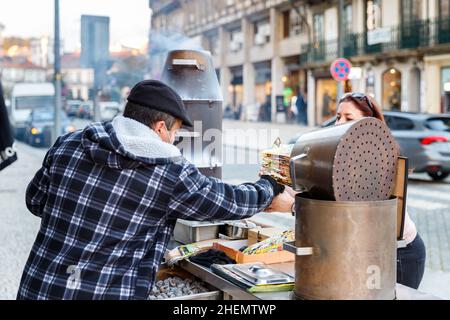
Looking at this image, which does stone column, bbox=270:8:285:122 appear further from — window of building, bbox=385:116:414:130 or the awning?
the awning

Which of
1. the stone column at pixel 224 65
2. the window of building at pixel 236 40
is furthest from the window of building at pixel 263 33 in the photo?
the stone column at pixel 224 65

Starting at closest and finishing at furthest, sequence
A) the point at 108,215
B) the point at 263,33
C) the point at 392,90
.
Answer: the point at 108,215
the point at 392,90
the point at 263,33

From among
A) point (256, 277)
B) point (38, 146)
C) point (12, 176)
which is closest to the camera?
point (256, 277)

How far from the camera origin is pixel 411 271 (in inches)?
138

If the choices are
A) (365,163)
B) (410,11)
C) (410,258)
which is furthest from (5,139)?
(410,11)

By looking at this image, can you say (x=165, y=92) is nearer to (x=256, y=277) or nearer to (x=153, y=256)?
(x=153, y=256)

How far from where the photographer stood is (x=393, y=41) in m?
32.9

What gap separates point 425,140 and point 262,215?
17.6 ft

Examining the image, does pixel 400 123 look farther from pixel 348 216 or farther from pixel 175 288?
pixel 348 216

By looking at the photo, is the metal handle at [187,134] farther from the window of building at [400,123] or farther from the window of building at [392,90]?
the window of building at [392,90]

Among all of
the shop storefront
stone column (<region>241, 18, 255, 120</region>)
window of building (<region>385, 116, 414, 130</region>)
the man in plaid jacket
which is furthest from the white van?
the man in plaid jacket

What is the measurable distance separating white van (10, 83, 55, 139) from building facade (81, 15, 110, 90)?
55.2ft

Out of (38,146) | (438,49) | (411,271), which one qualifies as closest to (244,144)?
(38,146)

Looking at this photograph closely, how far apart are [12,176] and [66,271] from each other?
13992 millimetres
